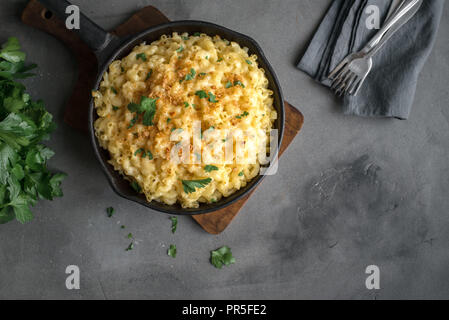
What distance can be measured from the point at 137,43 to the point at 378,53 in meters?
2.18

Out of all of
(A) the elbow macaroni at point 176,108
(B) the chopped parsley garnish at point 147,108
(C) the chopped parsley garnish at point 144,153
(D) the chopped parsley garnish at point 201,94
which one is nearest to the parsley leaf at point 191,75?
(A) the elbow macaroni at point 176,108

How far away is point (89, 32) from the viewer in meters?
3.02

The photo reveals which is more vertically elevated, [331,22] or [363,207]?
[331,22]

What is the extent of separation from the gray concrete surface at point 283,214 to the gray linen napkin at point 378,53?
13 cm

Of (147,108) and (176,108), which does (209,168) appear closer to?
(176,108)

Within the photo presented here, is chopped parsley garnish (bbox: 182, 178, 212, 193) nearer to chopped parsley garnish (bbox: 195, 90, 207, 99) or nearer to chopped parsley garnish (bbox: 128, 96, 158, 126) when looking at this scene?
chopped parsley garnish (bbox: 128, 96, 158, 126)

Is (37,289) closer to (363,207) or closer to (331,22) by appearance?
(363,207)

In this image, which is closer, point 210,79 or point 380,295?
point 210,79

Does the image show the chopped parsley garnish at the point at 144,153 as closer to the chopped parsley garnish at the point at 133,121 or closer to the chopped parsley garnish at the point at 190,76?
the chopped parsley garnish at the point at 133,121

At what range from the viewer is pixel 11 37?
3.39m

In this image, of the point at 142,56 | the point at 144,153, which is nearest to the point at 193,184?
the point at 144,153
